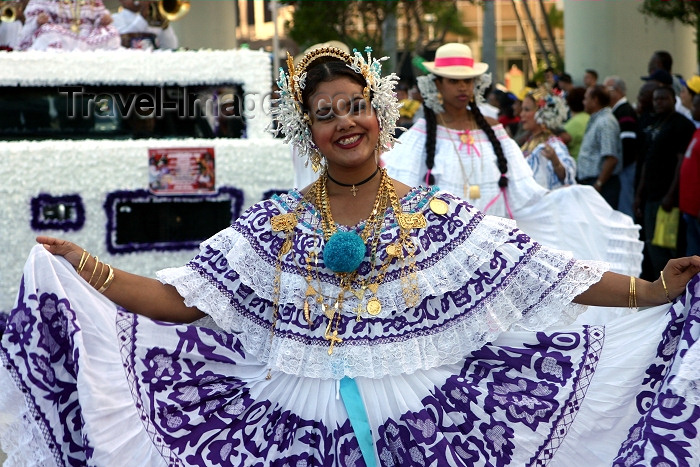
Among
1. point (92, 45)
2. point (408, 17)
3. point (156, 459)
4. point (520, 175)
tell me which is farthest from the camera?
point (408, 17)

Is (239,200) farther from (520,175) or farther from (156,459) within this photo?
(156,459)

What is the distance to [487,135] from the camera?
24.7 feet

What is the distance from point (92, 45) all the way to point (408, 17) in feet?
79.6

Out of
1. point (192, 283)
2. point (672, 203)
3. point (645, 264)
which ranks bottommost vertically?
point (645, 264)

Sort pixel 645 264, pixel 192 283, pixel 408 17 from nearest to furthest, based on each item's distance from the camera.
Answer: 1. pixel 192 283
2. pixel 645 264
3. pixel 408 17

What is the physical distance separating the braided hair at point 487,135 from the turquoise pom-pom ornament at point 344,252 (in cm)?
360

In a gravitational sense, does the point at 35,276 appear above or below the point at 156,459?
above

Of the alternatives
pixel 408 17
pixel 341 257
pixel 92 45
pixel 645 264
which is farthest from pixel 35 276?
pixel 408 17

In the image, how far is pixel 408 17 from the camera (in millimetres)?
32875

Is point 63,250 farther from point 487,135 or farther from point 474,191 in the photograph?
point 487,135

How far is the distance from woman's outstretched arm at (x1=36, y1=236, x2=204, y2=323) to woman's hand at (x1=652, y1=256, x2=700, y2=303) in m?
1.55

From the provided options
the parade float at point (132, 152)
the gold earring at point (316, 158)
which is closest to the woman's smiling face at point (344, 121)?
the gold earring at point (316, 158)

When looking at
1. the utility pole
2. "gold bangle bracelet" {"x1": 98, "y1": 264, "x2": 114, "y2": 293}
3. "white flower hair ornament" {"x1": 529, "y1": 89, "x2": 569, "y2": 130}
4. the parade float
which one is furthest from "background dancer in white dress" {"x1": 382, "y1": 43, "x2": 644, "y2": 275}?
the utility pole

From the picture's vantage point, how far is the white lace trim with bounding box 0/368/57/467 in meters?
3.70
